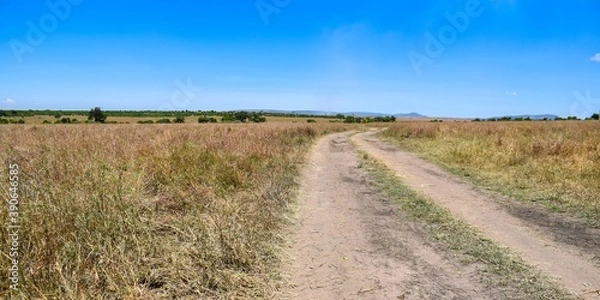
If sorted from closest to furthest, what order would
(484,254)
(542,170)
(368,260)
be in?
(368,260) → (484,254) → (542,170)

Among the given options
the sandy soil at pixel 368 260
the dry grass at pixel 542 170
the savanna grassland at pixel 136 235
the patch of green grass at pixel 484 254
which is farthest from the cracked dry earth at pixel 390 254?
the dry grass at pixel 542 170

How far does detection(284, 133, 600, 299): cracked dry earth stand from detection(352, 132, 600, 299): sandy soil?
0.01 m

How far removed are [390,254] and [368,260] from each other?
38 cm

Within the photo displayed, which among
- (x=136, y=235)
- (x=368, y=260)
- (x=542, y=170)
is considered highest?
(x=542, y=170)

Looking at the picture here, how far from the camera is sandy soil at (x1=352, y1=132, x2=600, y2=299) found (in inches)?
153

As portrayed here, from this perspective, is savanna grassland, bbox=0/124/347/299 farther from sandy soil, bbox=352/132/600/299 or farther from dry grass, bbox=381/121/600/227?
dry grass, bbox=381/121/600/227

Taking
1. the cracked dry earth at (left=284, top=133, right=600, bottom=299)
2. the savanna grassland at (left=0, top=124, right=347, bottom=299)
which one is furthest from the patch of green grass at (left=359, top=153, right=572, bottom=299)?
the savanna grassland at (left=0, top=124, right=347, bottom=299)

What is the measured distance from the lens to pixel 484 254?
440cm

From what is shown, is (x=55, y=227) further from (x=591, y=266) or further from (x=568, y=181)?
(x=568, y=181)

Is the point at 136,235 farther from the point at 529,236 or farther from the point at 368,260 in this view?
the point at 529,236

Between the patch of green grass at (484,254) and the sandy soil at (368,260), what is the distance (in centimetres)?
21

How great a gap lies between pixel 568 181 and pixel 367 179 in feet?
16.2

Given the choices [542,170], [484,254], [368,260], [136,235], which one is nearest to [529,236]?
[484,254]

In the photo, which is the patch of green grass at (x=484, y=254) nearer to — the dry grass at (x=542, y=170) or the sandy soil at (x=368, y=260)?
the sandy soil at (x=368, y=260)
